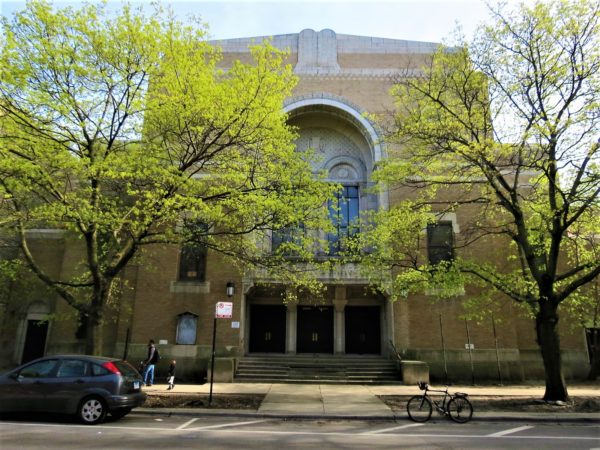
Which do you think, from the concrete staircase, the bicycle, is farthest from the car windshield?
the concrete staircase

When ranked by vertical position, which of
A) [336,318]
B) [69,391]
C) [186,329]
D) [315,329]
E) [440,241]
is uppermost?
[440,241]

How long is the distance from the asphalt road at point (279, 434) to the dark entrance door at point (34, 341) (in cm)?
1390

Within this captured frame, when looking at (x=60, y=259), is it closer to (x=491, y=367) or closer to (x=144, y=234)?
(x=144, y=234)

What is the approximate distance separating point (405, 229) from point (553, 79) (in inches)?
247

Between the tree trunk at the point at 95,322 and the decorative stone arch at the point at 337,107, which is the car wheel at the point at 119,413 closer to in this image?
the tree trunk at the point at 95,322

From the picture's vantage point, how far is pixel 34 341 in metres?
22.0

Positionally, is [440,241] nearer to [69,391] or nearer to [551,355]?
[551,355]

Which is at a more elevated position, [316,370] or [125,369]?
[125,369]

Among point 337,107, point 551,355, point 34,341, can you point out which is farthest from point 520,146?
point 34,341

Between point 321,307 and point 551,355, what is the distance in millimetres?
12009

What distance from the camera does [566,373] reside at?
2066 cm

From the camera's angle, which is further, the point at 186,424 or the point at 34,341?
the point at 34,341

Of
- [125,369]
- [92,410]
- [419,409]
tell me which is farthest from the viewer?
[419,409]

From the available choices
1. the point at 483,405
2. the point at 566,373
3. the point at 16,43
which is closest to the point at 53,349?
the point at 16,43
